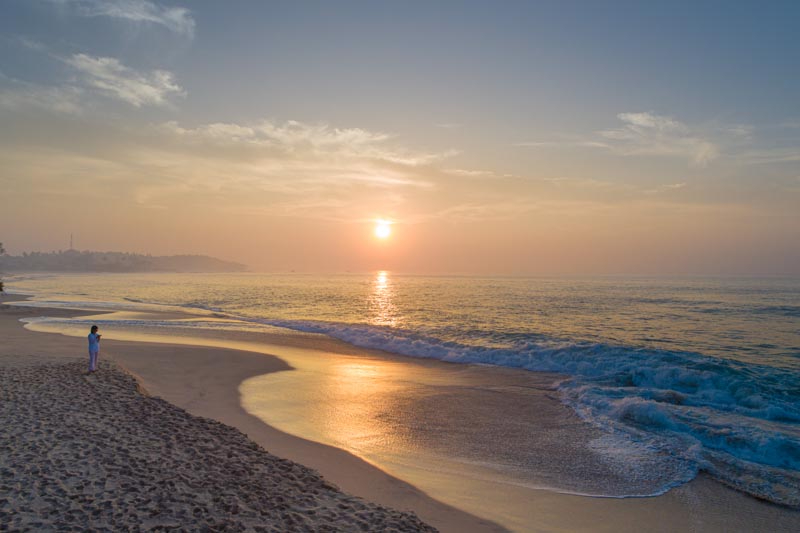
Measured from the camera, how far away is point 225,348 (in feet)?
77.1

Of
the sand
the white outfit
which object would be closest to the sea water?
the sand

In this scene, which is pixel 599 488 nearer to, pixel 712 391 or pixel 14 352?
pixel 712 391

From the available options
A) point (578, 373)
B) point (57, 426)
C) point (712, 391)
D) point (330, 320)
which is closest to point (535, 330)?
point (578, 373)

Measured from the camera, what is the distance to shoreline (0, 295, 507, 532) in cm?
775

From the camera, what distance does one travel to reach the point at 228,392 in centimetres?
1489

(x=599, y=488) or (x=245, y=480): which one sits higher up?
(x=245, y=480)

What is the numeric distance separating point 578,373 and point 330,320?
23.3m

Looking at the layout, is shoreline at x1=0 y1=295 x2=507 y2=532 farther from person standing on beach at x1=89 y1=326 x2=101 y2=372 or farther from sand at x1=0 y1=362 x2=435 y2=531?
person standing on beach at x1=89 y1=326 x2=101 y2=372

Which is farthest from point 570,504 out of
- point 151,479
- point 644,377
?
A: point 644,377

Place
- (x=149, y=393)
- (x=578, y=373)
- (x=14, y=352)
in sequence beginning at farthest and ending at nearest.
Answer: (x=578, y=373) < (x=14, y=352) < (x=149, y=393)

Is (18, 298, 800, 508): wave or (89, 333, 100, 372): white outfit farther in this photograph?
(89, 333, 100, 372): white outfit

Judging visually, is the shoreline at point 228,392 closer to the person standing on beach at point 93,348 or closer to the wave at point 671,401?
the person standing on beach at point 93,348

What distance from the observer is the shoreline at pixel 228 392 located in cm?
775

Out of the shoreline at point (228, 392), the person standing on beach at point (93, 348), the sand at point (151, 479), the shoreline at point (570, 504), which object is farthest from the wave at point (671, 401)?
the person standing on beach at point (93, 348)
